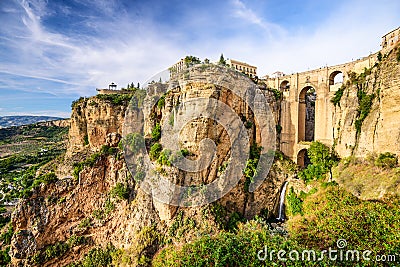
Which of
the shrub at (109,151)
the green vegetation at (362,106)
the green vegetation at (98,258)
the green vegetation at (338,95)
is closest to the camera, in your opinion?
the green vegetation at (98,258)

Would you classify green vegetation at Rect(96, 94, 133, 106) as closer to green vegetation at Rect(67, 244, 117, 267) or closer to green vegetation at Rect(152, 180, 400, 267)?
green vegetation at Rect(67, 244, 117, 267)

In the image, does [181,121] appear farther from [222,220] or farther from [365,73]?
[365,73]

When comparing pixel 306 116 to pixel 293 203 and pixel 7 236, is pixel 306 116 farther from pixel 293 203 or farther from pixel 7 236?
pixel 7 236

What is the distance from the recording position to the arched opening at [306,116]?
3125 cm

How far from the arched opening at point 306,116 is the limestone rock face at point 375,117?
4.89 meters

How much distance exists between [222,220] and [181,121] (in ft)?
33.5

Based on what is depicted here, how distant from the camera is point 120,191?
24.9 metres

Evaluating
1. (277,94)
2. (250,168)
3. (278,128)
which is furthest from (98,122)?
(277,94)

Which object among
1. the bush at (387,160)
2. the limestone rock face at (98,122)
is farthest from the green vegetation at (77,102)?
the bush at (387,160)

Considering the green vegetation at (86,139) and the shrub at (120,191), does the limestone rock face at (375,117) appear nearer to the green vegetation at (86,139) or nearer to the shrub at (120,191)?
the shrub at (120,191)

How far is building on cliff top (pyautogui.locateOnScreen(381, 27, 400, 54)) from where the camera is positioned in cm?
2192

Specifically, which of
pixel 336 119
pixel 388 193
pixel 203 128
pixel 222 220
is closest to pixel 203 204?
pixel 222 220

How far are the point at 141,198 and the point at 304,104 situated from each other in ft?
75.6

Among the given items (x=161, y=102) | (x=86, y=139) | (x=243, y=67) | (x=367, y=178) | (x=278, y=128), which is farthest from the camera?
(x=243, y=67)
